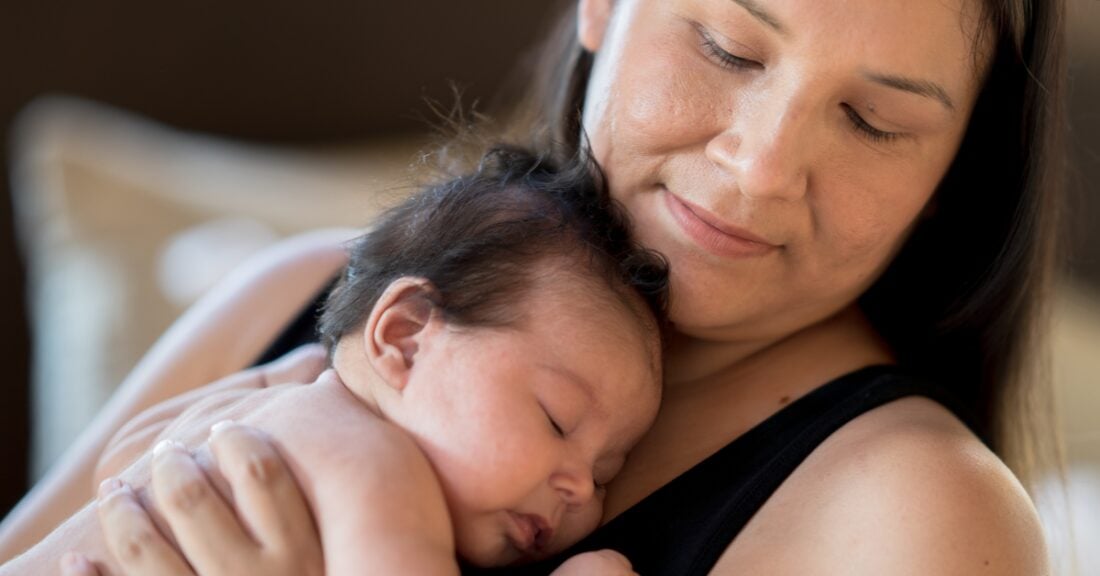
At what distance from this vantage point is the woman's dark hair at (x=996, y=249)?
1303mm

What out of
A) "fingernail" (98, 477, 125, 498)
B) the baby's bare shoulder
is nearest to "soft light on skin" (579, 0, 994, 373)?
the baby's bare shoulder

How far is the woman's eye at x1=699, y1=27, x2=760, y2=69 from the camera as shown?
4.04ft

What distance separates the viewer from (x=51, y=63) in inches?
127

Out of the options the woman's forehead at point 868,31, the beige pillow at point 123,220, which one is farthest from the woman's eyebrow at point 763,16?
the beige pillow at point 123,220

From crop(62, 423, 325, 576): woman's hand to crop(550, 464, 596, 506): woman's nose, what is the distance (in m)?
0.22

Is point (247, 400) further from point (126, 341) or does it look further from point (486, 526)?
point (126, 341)

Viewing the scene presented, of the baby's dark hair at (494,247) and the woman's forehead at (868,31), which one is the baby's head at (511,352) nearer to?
the baby's dark hair at (494,247)

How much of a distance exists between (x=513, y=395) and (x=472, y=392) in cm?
4

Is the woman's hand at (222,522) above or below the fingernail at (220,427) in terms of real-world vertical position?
below

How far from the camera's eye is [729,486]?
1.27m

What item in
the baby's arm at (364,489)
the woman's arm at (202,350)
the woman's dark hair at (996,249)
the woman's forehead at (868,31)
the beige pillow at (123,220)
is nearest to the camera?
the baby's arm at (364,489)

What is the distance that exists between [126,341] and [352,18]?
4.24 ft

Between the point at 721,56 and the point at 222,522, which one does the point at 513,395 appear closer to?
the point at 222,522

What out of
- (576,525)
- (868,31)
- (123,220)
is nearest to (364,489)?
(576,525)
